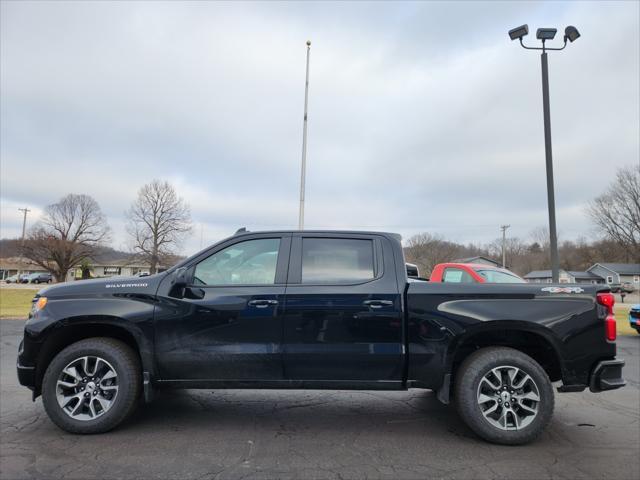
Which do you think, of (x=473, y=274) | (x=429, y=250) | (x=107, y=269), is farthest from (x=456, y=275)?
(x=107, y=269)

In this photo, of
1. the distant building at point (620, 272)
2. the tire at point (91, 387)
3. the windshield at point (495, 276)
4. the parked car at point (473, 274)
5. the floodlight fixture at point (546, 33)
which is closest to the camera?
the tire at point (91, 387)

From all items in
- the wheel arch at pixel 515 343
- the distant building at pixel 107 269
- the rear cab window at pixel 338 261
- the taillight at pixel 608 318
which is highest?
the distant building at pixel 107 269

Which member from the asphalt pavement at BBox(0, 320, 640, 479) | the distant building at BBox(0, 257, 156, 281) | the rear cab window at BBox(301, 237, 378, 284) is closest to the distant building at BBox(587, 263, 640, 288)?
the distant building at BBox(0, 257, 156, 281)

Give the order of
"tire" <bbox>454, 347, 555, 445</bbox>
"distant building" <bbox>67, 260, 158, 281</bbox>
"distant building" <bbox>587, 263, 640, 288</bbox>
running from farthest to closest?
"distant building" <bbox>587, 263, 640, 288</bbox>
"distant building" <bbox>67, 260, 158, 281</bbox>
"tire" <bbox>454, 347, 555, 445</bbox>

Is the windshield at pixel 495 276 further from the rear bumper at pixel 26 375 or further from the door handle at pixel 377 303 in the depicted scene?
the rear bumper at pixel 26 375

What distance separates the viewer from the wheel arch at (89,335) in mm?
3938

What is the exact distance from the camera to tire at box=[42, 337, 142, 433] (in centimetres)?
383

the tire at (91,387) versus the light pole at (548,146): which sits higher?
the light pole at (548,146)

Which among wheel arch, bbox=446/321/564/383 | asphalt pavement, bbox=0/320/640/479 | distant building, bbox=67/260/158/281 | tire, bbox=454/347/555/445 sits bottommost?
asphalt pavement, bbox=0/320/640/479

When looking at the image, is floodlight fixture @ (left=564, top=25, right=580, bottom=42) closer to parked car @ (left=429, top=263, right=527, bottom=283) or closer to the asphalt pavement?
parked car @ (left=429, top=263, right=527, bottom=283)

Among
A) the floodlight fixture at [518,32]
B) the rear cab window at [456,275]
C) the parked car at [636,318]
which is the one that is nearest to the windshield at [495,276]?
the rear cab window at [456,275]

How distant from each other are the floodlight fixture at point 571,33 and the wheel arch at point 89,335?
11599 millimetres

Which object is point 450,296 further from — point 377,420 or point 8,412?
point 8,412

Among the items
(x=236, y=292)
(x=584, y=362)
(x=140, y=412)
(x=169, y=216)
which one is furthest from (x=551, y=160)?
(x=169, y=216)
